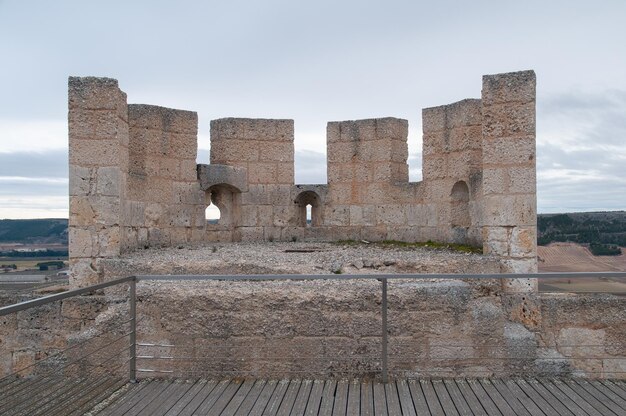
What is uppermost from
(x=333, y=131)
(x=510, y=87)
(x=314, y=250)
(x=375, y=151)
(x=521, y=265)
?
(x=510, y=87)

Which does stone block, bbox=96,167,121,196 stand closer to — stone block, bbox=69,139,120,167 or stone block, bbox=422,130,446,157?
stone block, bbox=69,139,120,167

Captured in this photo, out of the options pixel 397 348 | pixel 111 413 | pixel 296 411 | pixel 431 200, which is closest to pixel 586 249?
pixel 431 200

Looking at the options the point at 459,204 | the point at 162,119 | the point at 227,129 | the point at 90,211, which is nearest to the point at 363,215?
the point at 459,204

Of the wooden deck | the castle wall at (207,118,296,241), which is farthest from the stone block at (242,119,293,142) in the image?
the wooden deck

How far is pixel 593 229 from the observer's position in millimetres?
16844

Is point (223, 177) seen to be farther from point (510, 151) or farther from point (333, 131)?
point (510, 151)

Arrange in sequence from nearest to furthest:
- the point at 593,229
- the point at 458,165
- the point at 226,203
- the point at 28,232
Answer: the point at 458,165, the point at 226,203, the point at 593,229, the point at 28,232

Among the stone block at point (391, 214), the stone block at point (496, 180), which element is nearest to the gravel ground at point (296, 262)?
the stone block at point (496, 180)

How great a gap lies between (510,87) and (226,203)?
576cm

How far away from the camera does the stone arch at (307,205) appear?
1077 cm

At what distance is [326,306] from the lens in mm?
5910

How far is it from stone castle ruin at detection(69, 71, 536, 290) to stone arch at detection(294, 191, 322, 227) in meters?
0.04

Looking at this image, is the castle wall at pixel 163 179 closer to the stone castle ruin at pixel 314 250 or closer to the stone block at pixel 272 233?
the stone castle ruin at pixel 314 250

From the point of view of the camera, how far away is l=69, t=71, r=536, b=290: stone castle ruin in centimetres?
739
